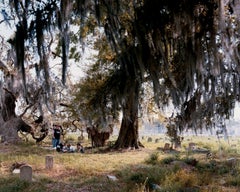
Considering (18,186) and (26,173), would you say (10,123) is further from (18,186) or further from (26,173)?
(18,186)

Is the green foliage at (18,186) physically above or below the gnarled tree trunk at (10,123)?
below

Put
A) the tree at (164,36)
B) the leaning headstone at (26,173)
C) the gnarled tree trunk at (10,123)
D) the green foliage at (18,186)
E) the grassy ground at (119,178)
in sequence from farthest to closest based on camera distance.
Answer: the gnarled tree trunk at (10,123)
the leaning headstone at (26,173)
the grassy ground at (119,178)
the green foliage at (18,186)
the tree at (164,36)

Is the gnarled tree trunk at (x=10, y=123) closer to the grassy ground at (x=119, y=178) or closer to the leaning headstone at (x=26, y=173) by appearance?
the grassy ground at (x=119, y=178)

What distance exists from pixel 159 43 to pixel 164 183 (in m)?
4.22

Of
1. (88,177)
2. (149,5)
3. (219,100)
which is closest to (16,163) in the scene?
(88,177)

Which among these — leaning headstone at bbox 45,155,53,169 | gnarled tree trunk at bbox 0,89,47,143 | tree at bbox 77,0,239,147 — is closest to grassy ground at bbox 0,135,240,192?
leaning headstone at bbox 45,155,53,169

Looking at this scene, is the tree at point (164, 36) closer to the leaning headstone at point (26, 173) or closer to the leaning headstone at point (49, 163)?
the leaning headstone at point (26, 173)

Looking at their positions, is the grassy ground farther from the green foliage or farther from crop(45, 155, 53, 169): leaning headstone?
crop(45, 155, 53, 169): leaning headstone

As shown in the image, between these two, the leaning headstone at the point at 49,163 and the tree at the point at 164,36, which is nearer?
the tree at the point at 164,36

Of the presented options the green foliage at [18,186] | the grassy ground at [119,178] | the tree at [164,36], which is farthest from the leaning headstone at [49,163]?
the tree at [164,36]

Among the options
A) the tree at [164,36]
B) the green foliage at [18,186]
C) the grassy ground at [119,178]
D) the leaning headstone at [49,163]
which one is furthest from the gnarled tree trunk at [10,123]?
the tree at [164,36]

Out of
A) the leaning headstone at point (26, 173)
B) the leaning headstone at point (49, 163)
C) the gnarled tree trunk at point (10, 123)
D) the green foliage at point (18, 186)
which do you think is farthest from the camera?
the gnarled tree trunk at point (10, 123)

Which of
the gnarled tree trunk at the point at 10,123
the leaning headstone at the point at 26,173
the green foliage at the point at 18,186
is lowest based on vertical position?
the green foliage at the point at 18,186

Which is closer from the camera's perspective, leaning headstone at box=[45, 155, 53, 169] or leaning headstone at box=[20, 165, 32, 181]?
leaning headstone at box=[20, 165, 32, 181]
